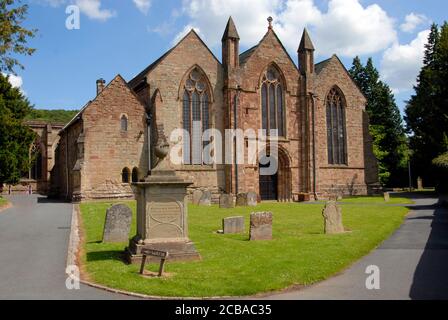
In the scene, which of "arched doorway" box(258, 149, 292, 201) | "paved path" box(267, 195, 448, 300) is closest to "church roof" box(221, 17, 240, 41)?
"arched doorway" box(258, 149, 292, 201)

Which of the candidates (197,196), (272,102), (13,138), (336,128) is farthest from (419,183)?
(13,138)

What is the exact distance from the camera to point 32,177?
167ft

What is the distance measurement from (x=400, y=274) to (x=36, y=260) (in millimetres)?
9058

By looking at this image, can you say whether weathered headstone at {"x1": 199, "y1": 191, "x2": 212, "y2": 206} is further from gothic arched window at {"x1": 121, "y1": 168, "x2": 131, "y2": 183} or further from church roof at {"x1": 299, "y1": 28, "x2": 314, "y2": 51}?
church roof at {"x1": 299, "y1": 28, "x2": 314, "y2": 51}

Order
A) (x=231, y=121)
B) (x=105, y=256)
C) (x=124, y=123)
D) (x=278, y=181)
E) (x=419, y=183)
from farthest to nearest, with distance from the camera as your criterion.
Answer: (x=419, y=183)
(x=278, y=181)
(x=231, y=121)
(x=124, y=123)
(x=105, y=256)

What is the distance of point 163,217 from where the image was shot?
37.3 feet

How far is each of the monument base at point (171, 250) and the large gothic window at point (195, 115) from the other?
72.9 ft

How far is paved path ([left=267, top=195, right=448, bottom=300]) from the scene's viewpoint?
811 centimetres

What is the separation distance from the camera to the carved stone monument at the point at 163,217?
11.2m

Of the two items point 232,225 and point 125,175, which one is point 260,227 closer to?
point 232,225

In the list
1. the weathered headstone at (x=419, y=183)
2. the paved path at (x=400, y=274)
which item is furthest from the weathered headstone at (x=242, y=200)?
the weathered headstone at (x=419, y=183)

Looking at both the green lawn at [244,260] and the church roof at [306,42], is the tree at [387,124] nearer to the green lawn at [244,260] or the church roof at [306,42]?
the church roof at [306,42]
